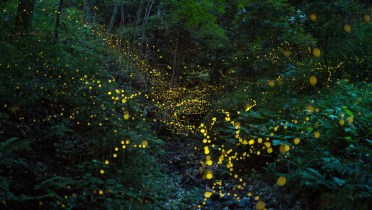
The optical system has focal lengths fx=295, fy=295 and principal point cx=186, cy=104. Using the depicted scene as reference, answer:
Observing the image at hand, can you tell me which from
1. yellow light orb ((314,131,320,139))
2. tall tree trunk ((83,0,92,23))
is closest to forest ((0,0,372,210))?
yellow light orb ((314,131,320,139))

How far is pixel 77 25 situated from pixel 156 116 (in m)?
5.30

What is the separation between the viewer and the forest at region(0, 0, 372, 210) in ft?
17.3

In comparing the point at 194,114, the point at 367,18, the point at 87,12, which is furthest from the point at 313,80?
the point at 87,12

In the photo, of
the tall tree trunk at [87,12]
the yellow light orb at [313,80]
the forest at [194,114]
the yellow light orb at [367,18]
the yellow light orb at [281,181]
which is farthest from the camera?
the tall tree trunk at [87,12]

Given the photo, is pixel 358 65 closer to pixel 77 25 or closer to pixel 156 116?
pixel 156 116

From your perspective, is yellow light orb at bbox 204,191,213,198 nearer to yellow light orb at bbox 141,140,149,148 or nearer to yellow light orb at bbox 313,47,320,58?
yellow light orb at bbox 141,140,149,148

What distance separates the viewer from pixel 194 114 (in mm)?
12383

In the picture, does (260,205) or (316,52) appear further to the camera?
(316,52)

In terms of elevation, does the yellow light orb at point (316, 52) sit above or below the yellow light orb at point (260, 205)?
above

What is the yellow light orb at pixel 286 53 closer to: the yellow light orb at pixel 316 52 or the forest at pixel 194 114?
the forest at pixel 194 114

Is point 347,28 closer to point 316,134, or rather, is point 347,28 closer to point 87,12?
point 316,134

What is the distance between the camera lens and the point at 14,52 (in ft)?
24.0

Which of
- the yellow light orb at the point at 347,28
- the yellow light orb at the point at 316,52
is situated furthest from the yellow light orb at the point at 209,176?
the yellow light orb at the point at 347,28

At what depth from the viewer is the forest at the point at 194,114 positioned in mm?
5258
